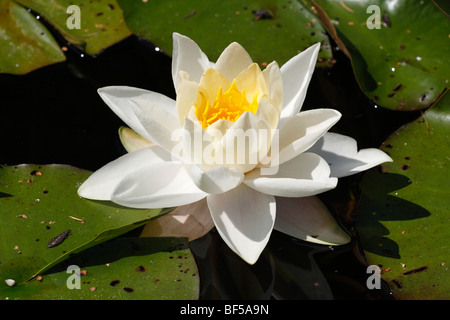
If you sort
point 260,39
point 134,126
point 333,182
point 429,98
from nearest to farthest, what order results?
point 333,182, point 134,126, point 429,98, point 260,39

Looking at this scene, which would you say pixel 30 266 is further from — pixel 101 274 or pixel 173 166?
pixel 173 166

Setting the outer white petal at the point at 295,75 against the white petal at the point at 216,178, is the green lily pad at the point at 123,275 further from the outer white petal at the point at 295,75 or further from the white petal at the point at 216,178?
the outer white petal at the point at 295,75

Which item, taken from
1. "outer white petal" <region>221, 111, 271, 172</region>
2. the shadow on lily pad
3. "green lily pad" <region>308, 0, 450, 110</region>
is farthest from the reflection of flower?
"green lily pad" <region>308, 0, 450, 110</region>

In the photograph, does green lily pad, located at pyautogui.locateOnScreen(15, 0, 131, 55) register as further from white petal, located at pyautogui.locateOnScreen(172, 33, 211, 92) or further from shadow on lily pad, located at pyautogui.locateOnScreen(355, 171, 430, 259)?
shadow on lily pad, located at pyautogui.locateOnScreen(355, 171, 430, 259)

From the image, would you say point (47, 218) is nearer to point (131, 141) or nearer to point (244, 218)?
point (131, 141)

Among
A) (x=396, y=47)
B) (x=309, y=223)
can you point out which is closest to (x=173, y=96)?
(x=309, y=223)
